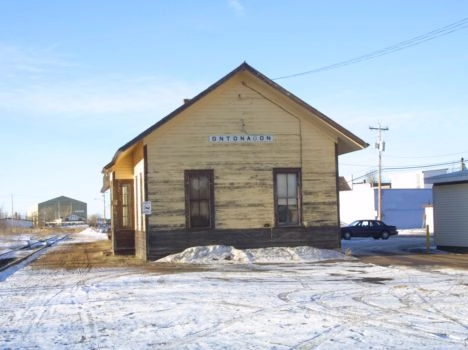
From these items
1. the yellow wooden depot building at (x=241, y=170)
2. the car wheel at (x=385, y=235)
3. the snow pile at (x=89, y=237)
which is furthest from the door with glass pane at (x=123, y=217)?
the car wheel at (x=385, y=235)

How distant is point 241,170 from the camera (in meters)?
23.5

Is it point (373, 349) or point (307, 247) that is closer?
point (373, 349)

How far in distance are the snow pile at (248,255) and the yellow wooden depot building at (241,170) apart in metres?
0.59

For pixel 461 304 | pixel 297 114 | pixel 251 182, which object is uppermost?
pixel 297 114

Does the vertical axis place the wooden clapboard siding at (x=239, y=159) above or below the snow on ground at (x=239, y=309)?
above

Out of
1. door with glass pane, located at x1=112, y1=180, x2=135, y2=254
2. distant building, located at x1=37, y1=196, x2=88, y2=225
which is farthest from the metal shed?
distant building, located at x1=37, y1=196, x2=88, y2=225

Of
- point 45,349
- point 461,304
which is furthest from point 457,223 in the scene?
point 45,349

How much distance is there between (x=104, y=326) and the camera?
10023 millimetres

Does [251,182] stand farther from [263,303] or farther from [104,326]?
[104,326]

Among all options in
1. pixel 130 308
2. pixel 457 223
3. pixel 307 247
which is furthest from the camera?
pixel 457 223

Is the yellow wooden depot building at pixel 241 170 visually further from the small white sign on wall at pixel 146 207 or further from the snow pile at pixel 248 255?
Answer: the snow pile at pixel 248 255

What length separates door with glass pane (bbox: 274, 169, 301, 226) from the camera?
78.2ft

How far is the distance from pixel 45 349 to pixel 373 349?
4.14 m

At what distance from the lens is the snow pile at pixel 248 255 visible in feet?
71.8
